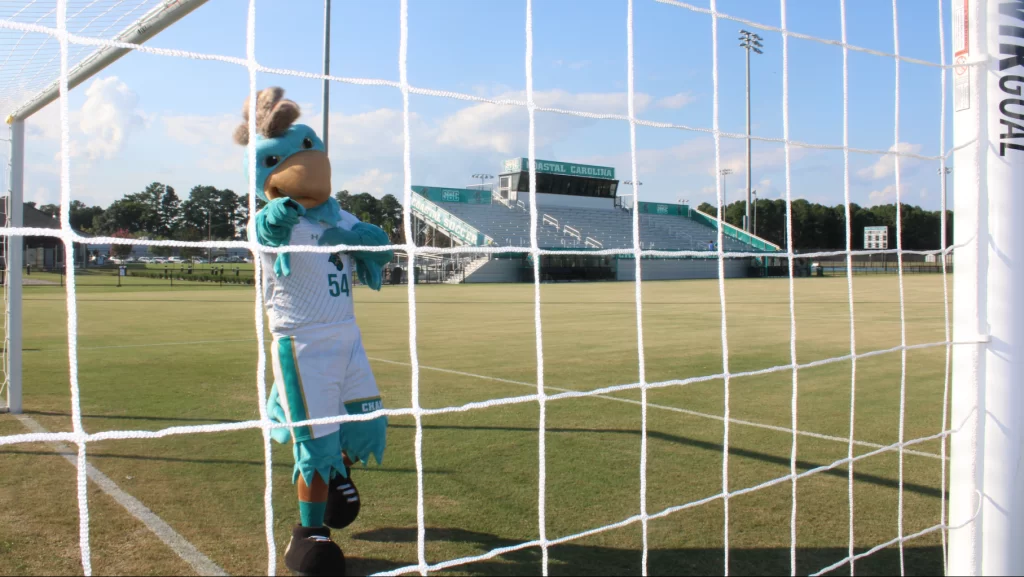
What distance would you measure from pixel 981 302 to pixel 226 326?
11.2m

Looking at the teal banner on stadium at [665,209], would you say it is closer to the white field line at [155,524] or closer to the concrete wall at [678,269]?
the concrete wall at [678,269]

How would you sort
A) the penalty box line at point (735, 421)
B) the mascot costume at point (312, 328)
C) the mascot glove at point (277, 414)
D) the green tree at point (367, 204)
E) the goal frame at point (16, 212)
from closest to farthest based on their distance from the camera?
1. the mascot costume at point (312, 328)
2. the mascot glove at point (277, 414)
3. the penalty box line at point (735, 421)
4. the goal frame at point (16, 212)
5. the green tree at point (367, 204)

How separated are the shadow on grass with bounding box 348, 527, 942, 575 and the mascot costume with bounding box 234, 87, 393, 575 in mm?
293

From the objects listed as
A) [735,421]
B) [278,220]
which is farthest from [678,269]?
[278,220]

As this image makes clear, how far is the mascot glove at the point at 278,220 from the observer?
2.53 metres

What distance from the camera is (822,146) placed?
2.88 metres

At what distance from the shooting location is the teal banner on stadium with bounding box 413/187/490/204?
40400 mm

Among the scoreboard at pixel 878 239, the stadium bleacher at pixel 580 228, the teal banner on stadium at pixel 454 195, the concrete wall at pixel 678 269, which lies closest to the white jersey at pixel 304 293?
the scoreboard at pixel 878 239

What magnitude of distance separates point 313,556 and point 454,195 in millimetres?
39547

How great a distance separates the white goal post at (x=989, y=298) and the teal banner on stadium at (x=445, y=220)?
105 ft

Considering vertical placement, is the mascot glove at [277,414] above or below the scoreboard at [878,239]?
below

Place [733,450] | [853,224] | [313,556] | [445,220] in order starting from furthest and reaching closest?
[445,220]
[853,224]
[733,450]
[313,556]

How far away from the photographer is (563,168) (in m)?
45.8

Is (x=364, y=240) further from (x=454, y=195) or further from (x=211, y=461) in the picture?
(x=454, y=195)
